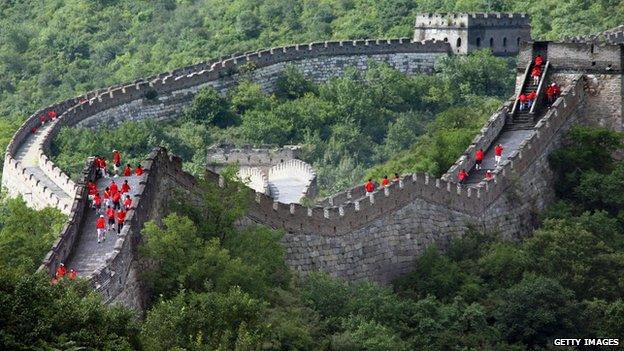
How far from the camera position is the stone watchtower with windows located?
275 feet

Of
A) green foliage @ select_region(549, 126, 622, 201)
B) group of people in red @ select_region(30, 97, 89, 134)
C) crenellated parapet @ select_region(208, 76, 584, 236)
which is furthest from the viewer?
group of people in red @ select_region(30, 97, 89, 134)

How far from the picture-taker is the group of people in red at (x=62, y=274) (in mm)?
39469

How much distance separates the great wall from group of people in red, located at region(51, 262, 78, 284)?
153mm

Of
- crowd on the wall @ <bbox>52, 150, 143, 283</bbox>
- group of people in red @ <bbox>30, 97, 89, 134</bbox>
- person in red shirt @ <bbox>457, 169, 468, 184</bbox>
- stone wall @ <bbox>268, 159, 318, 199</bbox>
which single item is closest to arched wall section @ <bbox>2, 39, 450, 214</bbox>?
group of people in red @ <bbox>30, 97, 89, 134</bbox>

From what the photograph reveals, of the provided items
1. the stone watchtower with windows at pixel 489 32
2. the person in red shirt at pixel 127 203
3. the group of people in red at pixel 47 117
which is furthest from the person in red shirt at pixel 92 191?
the stone watchtower with windows at pixel 489 32

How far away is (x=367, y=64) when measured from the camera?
82.8 meters

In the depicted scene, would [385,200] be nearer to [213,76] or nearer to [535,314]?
→ [535,314]

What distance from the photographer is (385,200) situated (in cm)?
5081

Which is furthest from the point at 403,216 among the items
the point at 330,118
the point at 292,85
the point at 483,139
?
the point at 292,85

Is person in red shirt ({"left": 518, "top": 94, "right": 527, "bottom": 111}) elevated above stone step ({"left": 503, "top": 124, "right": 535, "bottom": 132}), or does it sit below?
above

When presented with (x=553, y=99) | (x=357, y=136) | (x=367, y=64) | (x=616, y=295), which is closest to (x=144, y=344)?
(x=616, y=295)

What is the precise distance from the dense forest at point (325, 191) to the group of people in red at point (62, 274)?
0.41 meters

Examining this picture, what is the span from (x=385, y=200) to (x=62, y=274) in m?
11.7

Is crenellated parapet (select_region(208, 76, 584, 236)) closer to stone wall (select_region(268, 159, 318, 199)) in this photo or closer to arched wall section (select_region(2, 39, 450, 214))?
stone wall (select_region(268, 159, 318, 199))
